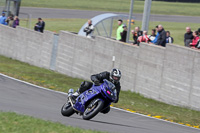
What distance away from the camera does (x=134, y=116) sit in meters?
14.4

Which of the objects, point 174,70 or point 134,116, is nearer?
point 134,116

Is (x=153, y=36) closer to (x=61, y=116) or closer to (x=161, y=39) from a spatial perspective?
(x=161, y=39)

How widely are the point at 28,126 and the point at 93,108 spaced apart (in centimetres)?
213

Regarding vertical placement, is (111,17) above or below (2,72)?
above

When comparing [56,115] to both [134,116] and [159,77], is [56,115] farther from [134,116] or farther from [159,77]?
[159,77]

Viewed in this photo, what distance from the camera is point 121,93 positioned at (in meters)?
18.9

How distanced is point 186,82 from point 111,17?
10307mm

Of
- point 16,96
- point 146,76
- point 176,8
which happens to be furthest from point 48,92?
point 176,8

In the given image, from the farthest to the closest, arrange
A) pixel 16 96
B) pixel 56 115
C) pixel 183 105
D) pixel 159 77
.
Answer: pixel 159 77, pixel 183 105, pixel 16 96, pixel 56 115

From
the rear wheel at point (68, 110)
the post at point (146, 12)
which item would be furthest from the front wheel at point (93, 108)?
the post at point (146, 12)

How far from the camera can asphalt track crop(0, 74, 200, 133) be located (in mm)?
11508

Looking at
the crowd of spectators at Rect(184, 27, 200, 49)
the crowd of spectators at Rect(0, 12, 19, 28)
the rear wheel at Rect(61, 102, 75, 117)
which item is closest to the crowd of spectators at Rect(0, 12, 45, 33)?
the crowd of spectators at Rect(0, 12, 19, 28)

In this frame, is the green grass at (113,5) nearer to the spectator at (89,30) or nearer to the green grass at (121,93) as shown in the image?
the spectator at (89,30)

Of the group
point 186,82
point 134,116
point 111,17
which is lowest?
point 134,116
